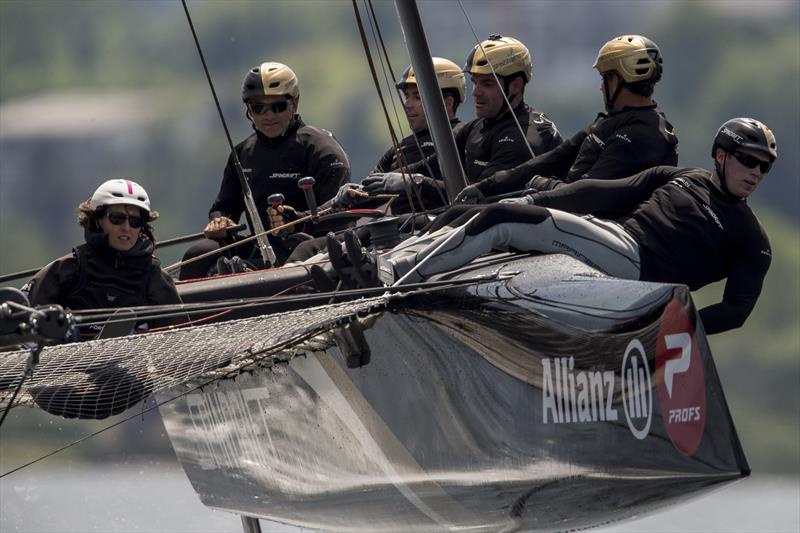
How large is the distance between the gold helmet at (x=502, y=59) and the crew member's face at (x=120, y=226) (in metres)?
1.53

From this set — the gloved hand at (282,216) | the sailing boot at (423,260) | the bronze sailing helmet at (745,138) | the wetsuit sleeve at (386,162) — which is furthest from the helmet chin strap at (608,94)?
the wetsuit sleeve at (386,162)

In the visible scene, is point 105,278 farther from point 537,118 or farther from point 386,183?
point 537,118

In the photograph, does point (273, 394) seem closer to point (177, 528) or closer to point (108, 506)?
point (177, 528)

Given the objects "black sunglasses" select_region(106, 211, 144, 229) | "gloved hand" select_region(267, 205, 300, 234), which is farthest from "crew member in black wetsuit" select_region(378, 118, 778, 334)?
"gloved hand" select_region(267, 205, 300, 234)

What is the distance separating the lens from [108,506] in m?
11.1

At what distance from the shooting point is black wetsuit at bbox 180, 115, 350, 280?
6.50 m

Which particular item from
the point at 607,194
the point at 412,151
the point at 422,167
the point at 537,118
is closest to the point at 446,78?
the point at 412,151

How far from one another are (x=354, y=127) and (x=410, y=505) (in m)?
10.7

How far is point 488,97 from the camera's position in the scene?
6191mm

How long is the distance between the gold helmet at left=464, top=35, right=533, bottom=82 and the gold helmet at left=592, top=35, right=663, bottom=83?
0.75m

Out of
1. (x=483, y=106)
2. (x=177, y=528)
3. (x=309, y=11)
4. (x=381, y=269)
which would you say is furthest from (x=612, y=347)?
(x=309, y=11)

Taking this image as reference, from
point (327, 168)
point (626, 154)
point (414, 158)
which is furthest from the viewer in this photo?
point (414, 158)

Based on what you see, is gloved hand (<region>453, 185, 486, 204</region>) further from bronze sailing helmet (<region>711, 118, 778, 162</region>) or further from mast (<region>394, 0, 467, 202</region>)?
bronze sailing helmet (<region>711, 118, 778, 162</region>)

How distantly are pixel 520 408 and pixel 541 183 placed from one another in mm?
1235
